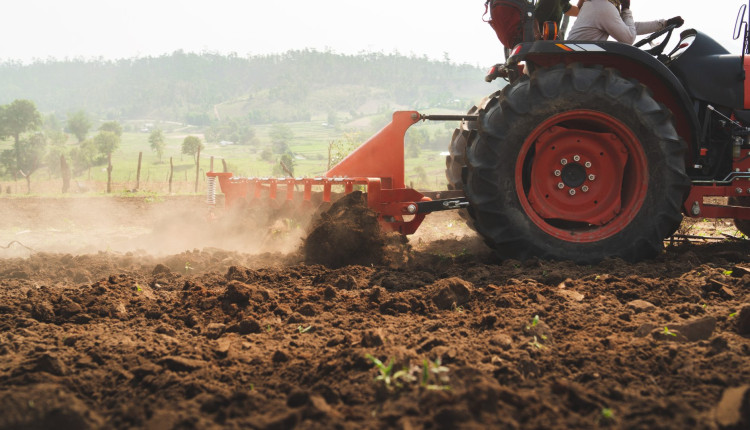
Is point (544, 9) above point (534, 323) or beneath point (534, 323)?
above

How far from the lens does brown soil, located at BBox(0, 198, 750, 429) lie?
1.96 metres

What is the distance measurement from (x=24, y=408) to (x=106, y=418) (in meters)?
0.26

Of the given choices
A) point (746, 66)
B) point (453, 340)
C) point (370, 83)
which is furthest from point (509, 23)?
point (370, 83)

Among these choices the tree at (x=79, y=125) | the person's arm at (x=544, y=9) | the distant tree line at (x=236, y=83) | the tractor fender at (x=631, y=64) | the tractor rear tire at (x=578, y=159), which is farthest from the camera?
the distant tree line at (x=236, y=83)

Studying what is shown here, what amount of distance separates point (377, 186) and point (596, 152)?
1848mm

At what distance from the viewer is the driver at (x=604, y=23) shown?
16.6ft

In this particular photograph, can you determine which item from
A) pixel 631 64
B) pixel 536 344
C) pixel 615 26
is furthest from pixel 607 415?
pixel 615 26

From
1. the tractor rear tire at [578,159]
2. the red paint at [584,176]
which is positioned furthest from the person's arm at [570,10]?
the red paint at [584,176]

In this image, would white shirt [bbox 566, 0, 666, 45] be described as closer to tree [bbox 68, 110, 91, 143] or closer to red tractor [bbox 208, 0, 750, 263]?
red tractor [bbox 208, 0, 750, 263]

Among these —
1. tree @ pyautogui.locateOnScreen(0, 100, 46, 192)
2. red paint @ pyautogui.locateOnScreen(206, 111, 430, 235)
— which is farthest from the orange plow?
tree @ pyautogui.locateOnScreen(0, 100, 46, 192)

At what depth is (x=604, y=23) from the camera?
5.09 metres

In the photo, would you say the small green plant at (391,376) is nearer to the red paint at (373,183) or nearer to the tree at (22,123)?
the red paint at (373,183)

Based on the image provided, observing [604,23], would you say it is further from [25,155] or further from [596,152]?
[25,155]

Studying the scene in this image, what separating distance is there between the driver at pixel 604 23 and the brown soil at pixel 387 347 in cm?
198
